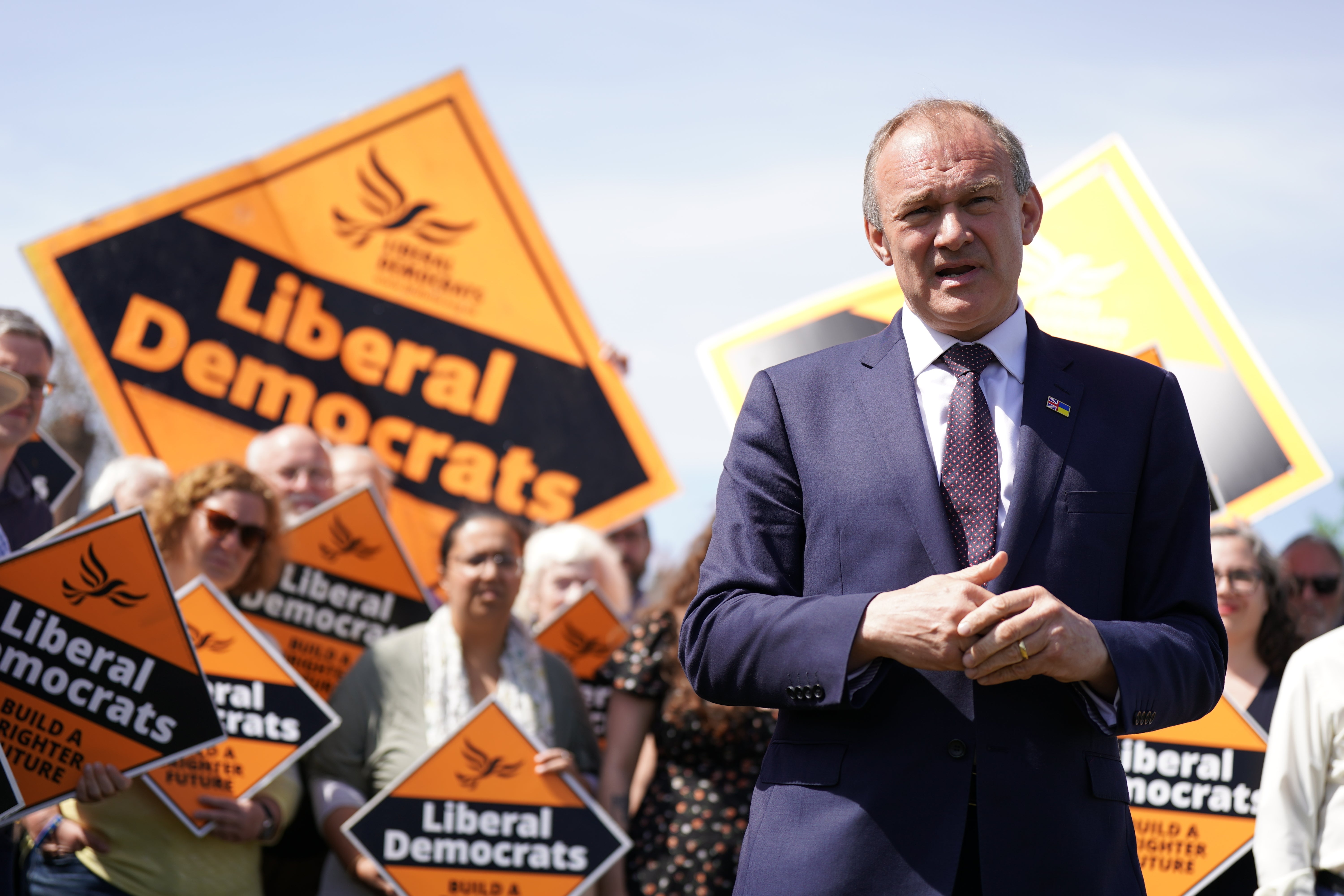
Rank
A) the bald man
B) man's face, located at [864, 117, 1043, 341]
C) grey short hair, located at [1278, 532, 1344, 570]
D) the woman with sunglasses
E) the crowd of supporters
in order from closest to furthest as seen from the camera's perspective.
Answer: man's face, located at [864, 117, 1043, 341] → the woman with sunglasses → the crowd of supporters → the bald man → grey short hair, located at [1278, 532, 1344, 570]

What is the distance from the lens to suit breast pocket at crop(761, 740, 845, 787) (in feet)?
5.77

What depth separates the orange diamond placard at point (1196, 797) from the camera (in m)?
3.97

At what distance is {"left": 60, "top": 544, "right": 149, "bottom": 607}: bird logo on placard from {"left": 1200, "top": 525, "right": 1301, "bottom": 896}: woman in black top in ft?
11.0

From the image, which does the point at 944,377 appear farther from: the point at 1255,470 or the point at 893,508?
the point at 1255,470

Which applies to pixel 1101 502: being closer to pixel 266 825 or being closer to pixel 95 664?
pixel 95 664

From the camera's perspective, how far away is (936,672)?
176 cm

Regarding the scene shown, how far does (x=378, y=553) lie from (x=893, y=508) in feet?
12.1

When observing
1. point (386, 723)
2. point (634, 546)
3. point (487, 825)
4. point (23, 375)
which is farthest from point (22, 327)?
point (634, 546)

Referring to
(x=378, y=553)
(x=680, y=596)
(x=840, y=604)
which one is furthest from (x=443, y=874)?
(x=840, y=604)

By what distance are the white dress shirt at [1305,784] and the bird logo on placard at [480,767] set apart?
2104 millimetres

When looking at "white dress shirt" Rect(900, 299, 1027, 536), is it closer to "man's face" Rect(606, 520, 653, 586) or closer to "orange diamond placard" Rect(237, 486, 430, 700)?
"orange diamond placard" Rect(237, 486, 430, 700)

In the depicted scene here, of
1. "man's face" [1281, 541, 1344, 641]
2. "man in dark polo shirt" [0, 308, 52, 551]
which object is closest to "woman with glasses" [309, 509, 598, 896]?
"man in dark polo shirt" [0, 308, 52, 551]

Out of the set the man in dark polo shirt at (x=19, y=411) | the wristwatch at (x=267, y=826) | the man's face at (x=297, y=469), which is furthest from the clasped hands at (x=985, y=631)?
the man's face at (x=297, y=469)

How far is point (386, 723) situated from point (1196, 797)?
8.36 ft
